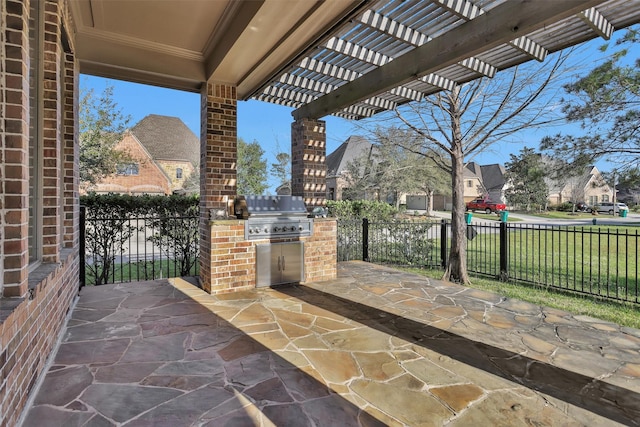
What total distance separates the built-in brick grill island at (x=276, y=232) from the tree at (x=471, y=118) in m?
2.56

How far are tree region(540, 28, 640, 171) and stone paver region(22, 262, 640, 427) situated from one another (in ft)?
10.4

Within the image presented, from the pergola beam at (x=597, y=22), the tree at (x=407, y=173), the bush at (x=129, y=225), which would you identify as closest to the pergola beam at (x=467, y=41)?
the pergola beam at (x=597, y=22)

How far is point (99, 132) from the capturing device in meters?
11.0

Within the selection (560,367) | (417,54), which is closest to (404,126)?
(417,54)

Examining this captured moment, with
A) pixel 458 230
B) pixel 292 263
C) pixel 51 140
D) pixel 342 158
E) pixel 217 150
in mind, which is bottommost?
pixel 292 263

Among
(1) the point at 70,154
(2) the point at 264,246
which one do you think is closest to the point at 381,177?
(2) the point at 264,246

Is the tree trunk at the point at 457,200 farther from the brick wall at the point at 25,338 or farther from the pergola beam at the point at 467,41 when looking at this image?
the brick wall at the point at 25,338

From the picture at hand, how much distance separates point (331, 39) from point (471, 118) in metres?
3.25

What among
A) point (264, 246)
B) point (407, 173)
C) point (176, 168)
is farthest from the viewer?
point (176, 168)

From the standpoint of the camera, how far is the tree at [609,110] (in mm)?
4547

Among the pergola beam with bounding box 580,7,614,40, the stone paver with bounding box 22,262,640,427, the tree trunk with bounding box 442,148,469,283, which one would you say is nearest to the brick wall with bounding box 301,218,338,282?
the stone paver with bounding box 22,262,640,427

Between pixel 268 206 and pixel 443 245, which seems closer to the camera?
pixel 268 206

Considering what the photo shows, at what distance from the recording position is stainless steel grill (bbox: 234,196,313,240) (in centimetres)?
397

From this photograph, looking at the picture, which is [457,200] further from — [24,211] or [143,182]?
[143,182]
